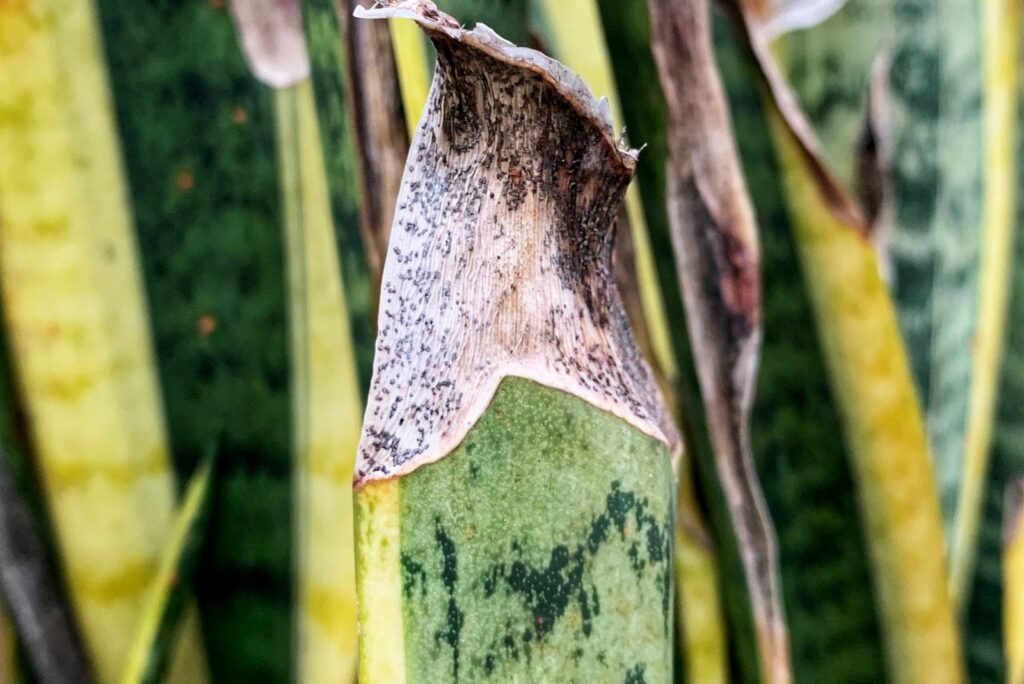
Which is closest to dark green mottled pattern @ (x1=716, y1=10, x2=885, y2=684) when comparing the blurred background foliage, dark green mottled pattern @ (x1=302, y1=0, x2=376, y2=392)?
the blurred background foliage

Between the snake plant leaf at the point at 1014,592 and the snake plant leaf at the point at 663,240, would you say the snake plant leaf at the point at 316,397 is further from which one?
the snake plant leaf at the point at 1014,592

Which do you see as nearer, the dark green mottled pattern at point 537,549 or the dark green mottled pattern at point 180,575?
the dark green mottled pattern at point 537,549

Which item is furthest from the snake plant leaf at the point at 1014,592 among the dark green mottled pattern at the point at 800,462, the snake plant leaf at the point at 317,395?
the snake plant leaf at the point at 317,395

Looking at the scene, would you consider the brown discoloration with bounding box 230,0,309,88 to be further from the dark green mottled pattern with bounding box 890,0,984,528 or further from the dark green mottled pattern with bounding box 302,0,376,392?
the dark green mottled pattern with bounding box 890,0,984,528

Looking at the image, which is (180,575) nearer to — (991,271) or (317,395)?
(317,395)

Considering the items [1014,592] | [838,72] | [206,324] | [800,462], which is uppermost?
[838,72]

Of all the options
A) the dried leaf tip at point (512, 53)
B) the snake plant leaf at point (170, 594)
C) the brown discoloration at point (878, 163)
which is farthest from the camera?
the brown discoloration at point (878, 163)

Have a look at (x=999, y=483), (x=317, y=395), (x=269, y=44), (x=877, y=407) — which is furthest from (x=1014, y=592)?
(x=269, y=44)
